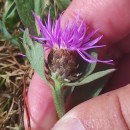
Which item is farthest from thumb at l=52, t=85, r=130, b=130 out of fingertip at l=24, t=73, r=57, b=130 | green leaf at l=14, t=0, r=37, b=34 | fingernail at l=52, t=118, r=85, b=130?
Answer: green leaf at l=14, t=0, r=37, b=34

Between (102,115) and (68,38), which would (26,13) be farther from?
(102,115)

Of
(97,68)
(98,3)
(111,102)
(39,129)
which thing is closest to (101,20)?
(98,3)

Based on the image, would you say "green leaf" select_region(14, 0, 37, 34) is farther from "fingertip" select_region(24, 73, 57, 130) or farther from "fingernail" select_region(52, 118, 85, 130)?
"fingernail" select_region(52, 118, 85, 130)

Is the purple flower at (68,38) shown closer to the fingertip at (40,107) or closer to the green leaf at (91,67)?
the green leaf at (91,67)

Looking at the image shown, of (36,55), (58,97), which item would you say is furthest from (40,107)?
(36,55)

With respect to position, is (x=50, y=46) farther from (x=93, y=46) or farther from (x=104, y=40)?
(x=104, y=40)
